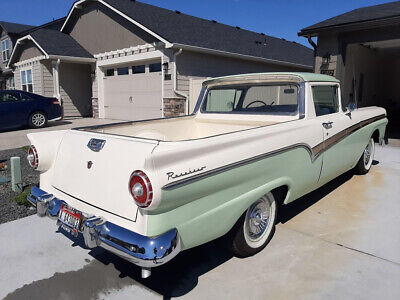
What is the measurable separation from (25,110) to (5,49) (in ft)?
52.1

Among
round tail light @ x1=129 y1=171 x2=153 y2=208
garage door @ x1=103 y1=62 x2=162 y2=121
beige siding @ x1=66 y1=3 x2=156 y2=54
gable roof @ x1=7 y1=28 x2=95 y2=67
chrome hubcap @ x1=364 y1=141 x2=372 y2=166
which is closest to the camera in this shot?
round tail light @ x1=129 y1=171 x2=153 y2=208

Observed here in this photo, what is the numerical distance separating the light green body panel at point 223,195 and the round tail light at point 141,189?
0.10 metres

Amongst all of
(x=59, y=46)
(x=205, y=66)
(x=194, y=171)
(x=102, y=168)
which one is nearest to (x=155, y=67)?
(x=205, y=66)

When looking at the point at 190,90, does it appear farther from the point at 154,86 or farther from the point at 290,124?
the point at 290,124

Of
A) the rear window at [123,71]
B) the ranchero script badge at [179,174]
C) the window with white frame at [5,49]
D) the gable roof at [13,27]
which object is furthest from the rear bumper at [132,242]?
the window with white frame at [5,49]

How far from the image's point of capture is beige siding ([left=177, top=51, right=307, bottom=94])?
11906 mm

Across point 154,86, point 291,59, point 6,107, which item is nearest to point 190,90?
point 154,86

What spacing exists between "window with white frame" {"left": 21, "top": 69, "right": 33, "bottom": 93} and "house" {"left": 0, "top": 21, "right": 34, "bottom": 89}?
5379mm

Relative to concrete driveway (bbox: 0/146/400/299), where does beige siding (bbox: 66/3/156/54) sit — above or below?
above

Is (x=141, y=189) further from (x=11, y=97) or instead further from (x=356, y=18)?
(x=11, y=97)

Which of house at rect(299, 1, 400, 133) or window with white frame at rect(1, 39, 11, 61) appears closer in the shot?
house at rect(299, 1, 400, 133)

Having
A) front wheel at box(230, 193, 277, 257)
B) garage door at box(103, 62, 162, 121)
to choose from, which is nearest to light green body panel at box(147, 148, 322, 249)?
front wheel at box(230, 193, 277, 257)

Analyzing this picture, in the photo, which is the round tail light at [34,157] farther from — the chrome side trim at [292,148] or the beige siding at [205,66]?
the beige siding at [205,66]

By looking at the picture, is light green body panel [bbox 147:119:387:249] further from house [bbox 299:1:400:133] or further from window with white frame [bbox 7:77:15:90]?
window with white frame [bbox 7:77:15:90]
